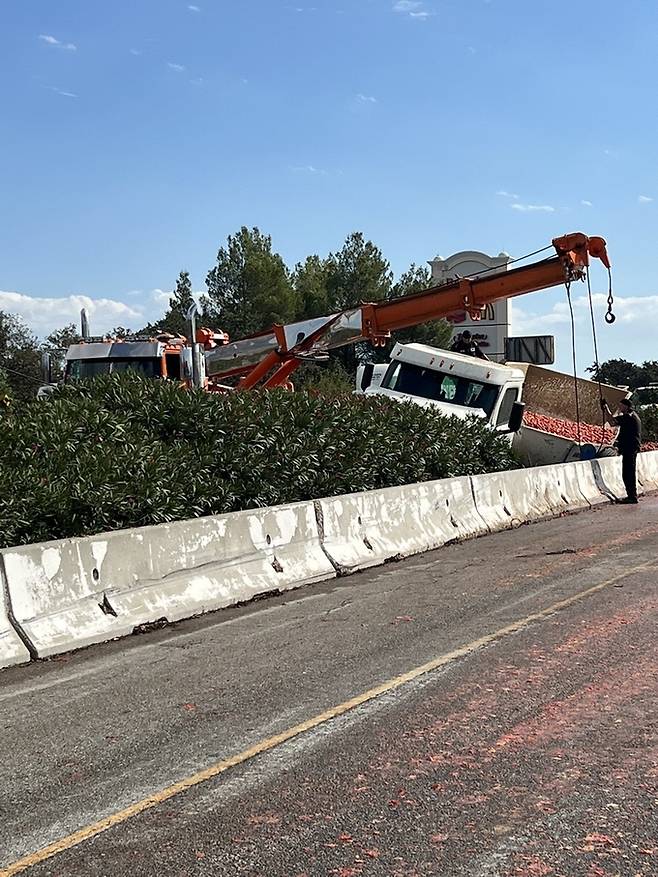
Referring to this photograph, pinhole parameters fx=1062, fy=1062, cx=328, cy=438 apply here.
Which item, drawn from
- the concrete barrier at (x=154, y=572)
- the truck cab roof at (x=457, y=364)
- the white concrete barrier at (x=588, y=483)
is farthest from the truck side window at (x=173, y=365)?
the concrete barrier at (x=154, y=572)

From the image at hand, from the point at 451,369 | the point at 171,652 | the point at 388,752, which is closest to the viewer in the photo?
the point at 388,752

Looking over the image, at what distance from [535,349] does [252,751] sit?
3128 centimetres

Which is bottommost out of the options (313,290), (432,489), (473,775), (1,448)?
(473,775)

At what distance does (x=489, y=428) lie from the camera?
20.5 m

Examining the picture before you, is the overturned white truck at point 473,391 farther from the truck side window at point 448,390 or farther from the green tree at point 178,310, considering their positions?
the green tree at point 178,310

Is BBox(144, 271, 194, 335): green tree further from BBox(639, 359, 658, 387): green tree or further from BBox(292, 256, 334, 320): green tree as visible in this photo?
BBox(639, 359, 658, 387): green tree

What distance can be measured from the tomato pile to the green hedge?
5.15 metres

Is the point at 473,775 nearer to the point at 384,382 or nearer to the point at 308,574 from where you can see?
the point at 308,574

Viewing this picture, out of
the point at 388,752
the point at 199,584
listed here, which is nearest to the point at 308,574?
the point at 199,584

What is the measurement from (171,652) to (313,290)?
45.3 m

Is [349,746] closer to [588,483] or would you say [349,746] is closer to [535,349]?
[588,483]

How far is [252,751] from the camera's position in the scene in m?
5.29

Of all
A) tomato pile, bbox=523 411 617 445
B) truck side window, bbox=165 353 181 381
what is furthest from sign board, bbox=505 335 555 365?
truck side window, bbox=165 353 181 381

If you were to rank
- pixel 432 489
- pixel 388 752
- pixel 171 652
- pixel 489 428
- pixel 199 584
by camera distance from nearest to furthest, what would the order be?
pixel 388 752, pixel 171 652, pixel 199 584, pixel 432 489, pixel 489 428
